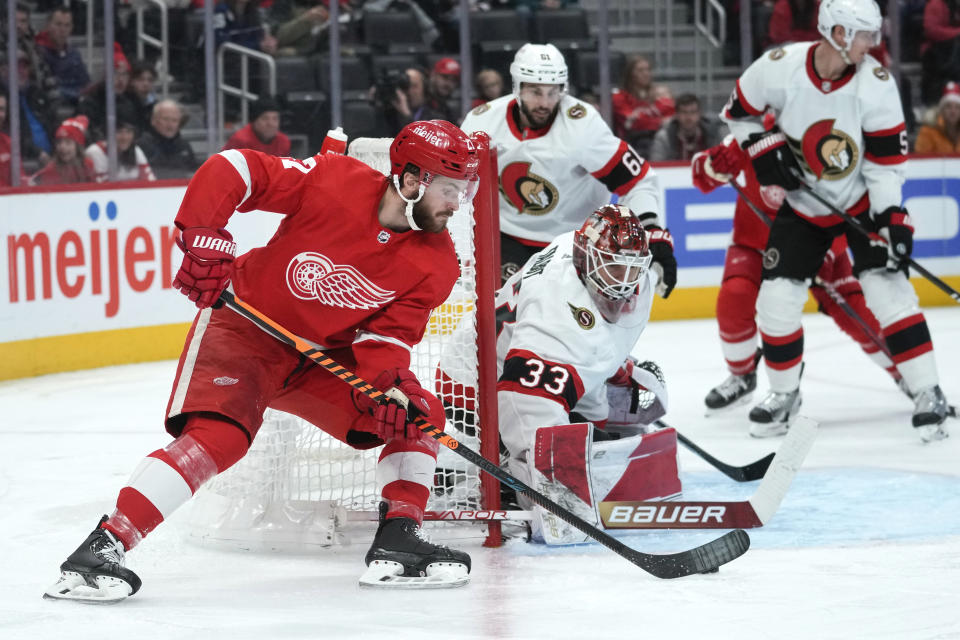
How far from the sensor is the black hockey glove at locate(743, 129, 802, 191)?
4.54 meters

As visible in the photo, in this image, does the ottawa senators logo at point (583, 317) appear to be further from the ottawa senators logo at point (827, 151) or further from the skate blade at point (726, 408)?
the skate blade at point (726, 408)

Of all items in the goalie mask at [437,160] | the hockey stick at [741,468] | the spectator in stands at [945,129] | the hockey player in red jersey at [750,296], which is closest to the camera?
the goalie mask at [437,160]

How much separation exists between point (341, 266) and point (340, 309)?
0.09 meters

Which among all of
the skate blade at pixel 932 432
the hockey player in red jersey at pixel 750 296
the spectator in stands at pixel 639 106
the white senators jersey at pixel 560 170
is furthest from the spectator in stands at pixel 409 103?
the skate blade at pixel 932 432

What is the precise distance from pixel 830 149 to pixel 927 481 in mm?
1174

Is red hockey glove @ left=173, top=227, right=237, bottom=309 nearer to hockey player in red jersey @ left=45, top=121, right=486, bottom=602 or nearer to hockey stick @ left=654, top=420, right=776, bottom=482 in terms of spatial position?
hockey player in red jersey @ left=45, top=121, right=486, bottom=602

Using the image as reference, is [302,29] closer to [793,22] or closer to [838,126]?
[793,22]

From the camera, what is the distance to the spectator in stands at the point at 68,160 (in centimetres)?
585

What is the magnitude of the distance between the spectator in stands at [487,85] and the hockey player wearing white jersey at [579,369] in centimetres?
353

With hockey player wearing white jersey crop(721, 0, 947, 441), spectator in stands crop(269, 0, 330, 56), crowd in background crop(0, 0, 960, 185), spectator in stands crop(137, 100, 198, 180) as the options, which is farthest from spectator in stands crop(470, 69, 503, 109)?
hockey player wearing white jersey crop(721, 0, 947, 441)

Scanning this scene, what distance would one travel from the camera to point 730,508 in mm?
3287

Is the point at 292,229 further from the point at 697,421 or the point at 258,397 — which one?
the point at 697,421

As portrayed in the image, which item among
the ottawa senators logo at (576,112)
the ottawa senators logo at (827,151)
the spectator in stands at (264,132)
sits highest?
the ottawa senators logo at (576,112)

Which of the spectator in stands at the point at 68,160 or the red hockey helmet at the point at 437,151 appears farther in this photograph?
the spectator in stands at the point at 68,160
